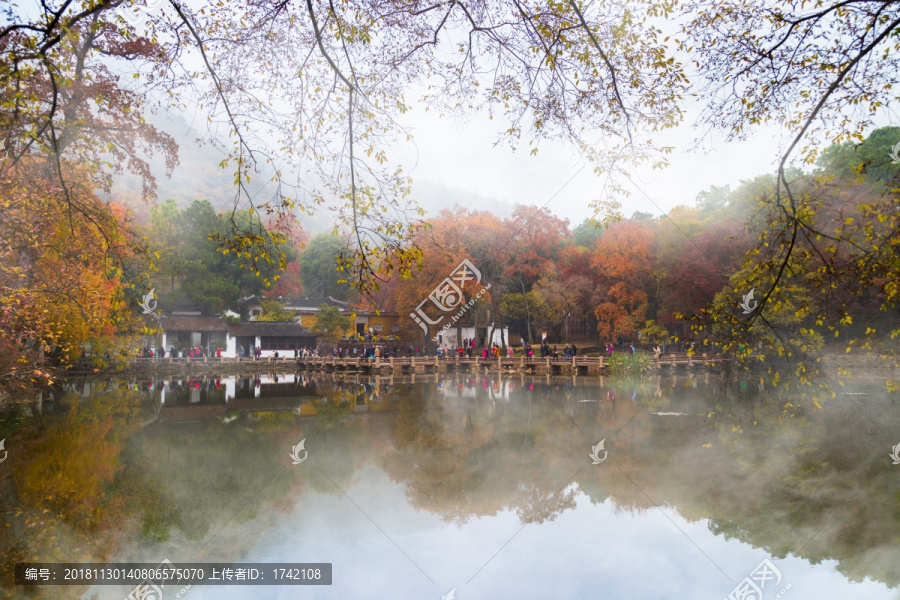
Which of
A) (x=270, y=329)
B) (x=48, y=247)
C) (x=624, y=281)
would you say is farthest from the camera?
(x=270, y=329)

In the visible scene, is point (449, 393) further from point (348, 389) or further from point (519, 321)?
point (519, 321)

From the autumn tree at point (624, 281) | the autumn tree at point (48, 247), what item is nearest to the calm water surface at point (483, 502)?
the autumn tree at point (48, 247)

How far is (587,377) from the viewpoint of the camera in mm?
26344

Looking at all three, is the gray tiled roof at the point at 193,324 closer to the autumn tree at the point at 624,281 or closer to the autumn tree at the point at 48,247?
the autumn tree at the point at 624,281

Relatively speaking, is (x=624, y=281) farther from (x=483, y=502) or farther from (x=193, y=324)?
(x=193, y=324)

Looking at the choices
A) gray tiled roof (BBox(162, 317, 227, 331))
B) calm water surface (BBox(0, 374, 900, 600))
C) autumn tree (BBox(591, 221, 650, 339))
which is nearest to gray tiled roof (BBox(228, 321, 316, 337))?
gray tiled roof (BBox(162, 317, 227, 331))

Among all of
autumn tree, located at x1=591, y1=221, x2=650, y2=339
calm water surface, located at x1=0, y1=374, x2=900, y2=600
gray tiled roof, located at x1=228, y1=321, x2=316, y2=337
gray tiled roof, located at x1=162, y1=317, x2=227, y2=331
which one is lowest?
calm water surface, located at x1=0, y1=374, x2=900, y2=600

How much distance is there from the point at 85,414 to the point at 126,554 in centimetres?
1140

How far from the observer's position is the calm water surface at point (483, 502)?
18.4 feet

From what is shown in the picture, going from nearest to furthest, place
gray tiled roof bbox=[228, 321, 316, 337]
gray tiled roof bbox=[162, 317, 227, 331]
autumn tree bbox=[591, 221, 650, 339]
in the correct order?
autumn tree bbox=[591, 221, 650, 339], gray tiled roof bbox=[162, 317, 227, 331], gray tiled roof bbox=[228, 321, 316, 337]

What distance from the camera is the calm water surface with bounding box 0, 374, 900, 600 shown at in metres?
5.60

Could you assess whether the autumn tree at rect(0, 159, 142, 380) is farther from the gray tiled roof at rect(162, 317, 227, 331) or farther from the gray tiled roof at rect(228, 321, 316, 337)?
the gray tiled roof at rect(228, 321, 316, 337)

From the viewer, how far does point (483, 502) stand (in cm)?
769

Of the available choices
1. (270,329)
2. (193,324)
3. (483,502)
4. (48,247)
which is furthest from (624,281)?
(48,247)
